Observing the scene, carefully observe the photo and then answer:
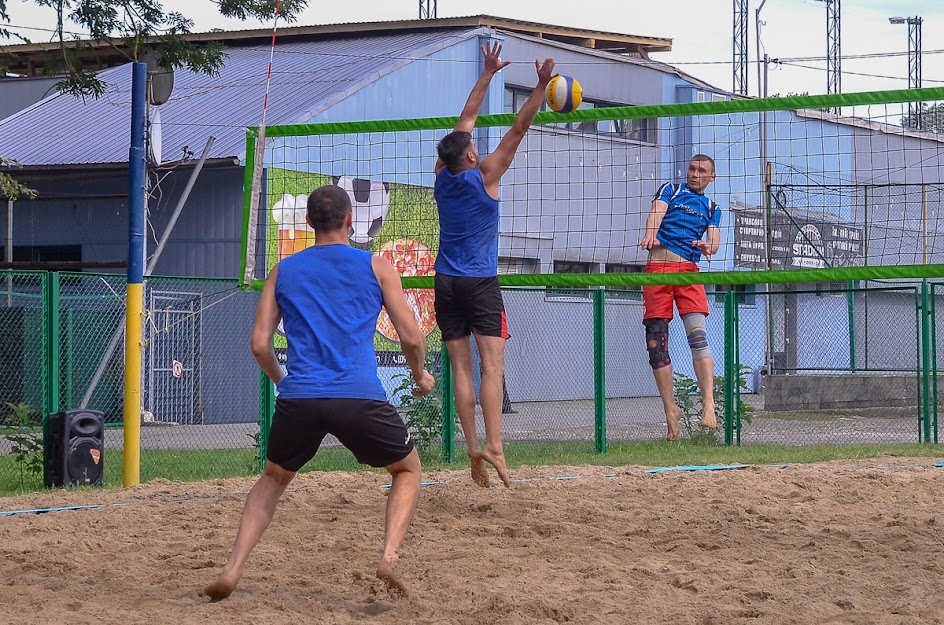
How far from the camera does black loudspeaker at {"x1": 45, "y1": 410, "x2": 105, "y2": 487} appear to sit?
9.52m

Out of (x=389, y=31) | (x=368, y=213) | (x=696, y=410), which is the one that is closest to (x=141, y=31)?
(x=368, y=213)

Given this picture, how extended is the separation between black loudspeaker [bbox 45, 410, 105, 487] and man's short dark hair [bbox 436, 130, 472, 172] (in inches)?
156

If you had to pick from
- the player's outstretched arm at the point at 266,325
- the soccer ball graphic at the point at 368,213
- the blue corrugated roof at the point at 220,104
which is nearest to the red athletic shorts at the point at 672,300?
the soccer ball graphic at the point at 368,213

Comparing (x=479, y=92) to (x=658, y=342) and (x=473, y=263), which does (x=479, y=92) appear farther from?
(x=658, y=342)

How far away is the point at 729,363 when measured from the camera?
43.7ft

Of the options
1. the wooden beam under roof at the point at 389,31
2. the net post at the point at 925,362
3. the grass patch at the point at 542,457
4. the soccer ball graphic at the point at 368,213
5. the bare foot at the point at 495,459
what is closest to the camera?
the bare foot at the point at 495,459

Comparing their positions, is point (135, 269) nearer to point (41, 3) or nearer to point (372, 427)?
point (41, 3)

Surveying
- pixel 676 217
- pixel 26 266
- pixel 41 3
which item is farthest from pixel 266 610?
pixel 26 266

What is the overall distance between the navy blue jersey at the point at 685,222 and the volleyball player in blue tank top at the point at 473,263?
2.19 m

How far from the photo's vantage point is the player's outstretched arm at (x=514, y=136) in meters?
7.26

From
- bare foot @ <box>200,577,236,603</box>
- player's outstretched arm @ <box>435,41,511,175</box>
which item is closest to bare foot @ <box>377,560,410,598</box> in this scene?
bare foot @ <box>200,577,236,603</box>

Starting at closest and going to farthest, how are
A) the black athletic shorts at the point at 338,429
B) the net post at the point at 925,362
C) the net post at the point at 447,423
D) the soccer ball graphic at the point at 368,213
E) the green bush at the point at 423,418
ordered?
the black athletic shorts at the point at 338,429
the soccer ball graphic at the point at 368,213
the net post at the point at 447,423
the green bush at the point at 423,418
the net post at the point at 925,362

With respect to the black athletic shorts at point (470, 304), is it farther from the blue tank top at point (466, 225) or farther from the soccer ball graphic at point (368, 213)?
the soccer ball graphic at point (368, 213)

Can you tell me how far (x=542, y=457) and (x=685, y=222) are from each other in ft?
10.1
